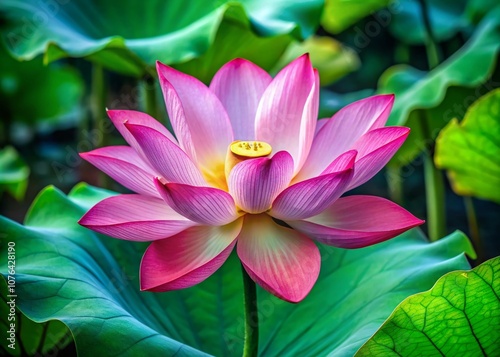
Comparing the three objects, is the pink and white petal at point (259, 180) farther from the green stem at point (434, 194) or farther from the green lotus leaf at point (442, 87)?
the green stem at point (434, 194)

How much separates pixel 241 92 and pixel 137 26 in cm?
66

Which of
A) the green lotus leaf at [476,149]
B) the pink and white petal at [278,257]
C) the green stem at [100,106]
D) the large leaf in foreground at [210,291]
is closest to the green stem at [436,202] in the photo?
the green lotus leaf at [476,149]

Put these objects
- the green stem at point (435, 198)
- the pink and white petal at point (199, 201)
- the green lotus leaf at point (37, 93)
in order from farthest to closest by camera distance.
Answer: the green lotus leaf at point (37, 93) → the green stem at point (435, 198) → the pink and white petal at point (199, 201)

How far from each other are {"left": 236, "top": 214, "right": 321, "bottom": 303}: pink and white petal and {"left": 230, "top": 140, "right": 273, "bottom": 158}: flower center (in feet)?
0.18

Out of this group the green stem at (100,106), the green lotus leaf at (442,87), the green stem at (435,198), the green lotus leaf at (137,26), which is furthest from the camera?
the green stem at (100,106)

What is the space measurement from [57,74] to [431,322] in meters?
1.65

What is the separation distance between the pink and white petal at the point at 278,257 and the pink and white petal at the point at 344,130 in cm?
7

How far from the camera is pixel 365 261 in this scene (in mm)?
782

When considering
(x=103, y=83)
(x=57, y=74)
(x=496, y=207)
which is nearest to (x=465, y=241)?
(x=103, y=83)

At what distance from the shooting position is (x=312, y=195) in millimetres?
521

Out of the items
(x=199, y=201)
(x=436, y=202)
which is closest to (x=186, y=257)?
(x=199, y=201)

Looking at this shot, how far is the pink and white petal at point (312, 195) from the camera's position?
511 millimetres

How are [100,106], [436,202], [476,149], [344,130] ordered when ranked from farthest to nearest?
1. [100,106]
2. [436,202]
3. [476,149]
4. [344,130]

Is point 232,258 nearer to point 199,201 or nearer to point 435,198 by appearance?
point 199,201
